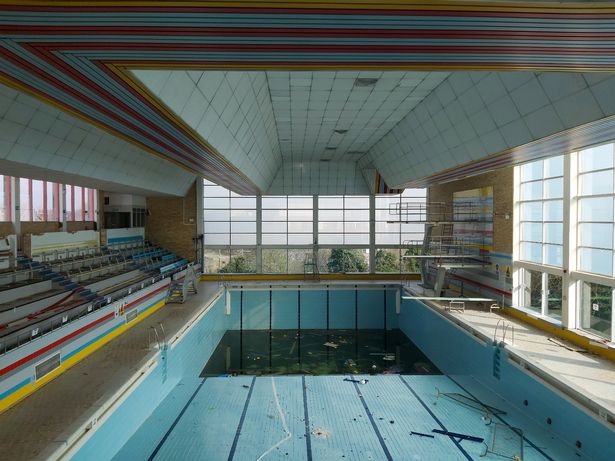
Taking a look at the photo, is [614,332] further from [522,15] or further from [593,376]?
[522,15]

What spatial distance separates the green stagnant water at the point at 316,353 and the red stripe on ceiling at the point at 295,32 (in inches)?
438

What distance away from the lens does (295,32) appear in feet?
12.1

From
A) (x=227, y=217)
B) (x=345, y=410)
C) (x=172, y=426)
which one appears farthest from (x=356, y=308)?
(x=172, y=426)

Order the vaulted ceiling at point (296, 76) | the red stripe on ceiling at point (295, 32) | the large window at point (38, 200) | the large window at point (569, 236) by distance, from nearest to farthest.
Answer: the vaulted ceiling at point (296, 76) → the red stripe on ceiling at point (295, 32) → the large window at point (569, 236) → the large window at point (38, 200)

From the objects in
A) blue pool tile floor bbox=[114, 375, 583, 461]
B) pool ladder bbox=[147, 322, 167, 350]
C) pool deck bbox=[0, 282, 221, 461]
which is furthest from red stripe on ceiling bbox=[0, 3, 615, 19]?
pool ladder bbox=[147, 322, 167, 350]

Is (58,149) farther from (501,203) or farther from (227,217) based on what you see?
(501,203)

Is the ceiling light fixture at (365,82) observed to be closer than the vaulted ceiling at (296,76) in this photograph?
No

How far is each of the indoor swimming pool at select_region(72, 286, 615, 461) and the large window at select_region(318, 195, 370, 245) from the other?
332 inches

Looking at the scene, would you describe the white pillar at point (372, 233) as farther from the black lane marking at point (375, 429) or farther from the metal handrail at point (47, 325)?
the metal handrail at point (47, 325)

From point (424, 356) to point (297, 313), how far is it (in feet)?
20.8

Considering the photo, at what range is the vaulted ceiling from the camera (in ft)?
11.2

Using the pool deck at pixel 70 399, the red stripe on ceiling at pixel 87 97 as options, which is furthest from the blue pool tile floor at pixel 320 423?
the red stripe on ceiling at pixel 87 97

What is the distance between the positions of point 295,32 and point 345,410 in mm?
7934

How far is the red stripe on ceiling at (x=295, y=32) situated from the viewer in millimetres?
3568
